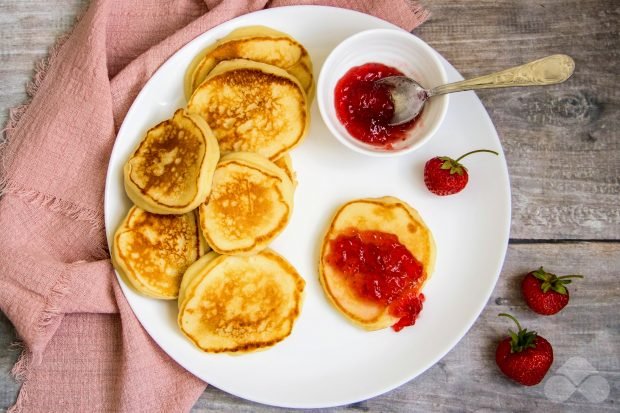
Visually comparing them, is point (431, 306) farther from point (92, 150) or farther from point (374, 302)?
point (92, 150)

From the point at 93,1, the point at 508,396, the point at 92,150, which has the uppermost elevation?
the point at 93,1

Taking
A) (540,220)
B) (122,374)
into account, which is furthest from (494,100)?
(122,374)

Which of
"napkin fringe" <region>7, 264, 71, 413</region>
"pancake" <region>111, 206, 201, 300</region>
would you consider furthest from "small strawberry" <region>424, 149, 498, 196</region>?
"napkin fringe" <region>7, 264, 71, 413</region>

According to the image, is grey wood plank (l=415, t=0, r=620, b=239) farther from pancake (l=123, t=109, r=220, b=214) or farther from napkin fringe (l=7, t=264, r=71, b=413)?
napkin fringe (l=7, t=264, r=71, b=413)

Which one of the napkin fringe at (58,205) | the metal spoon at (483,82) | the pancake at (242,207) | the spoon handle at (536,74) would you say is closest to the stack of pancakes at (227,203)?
the pancake at (242,207)

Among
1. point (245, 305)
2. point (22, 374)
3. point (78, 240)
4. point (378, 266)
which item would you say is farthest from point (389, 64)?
point (22, 374)

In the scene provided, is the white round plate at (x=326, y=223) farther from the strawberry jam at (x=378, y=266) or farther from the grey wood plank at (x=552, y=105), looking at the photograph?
the grey wood plank at (x=552, y=105)

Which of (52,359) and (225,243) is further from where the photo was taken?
(52,359)
